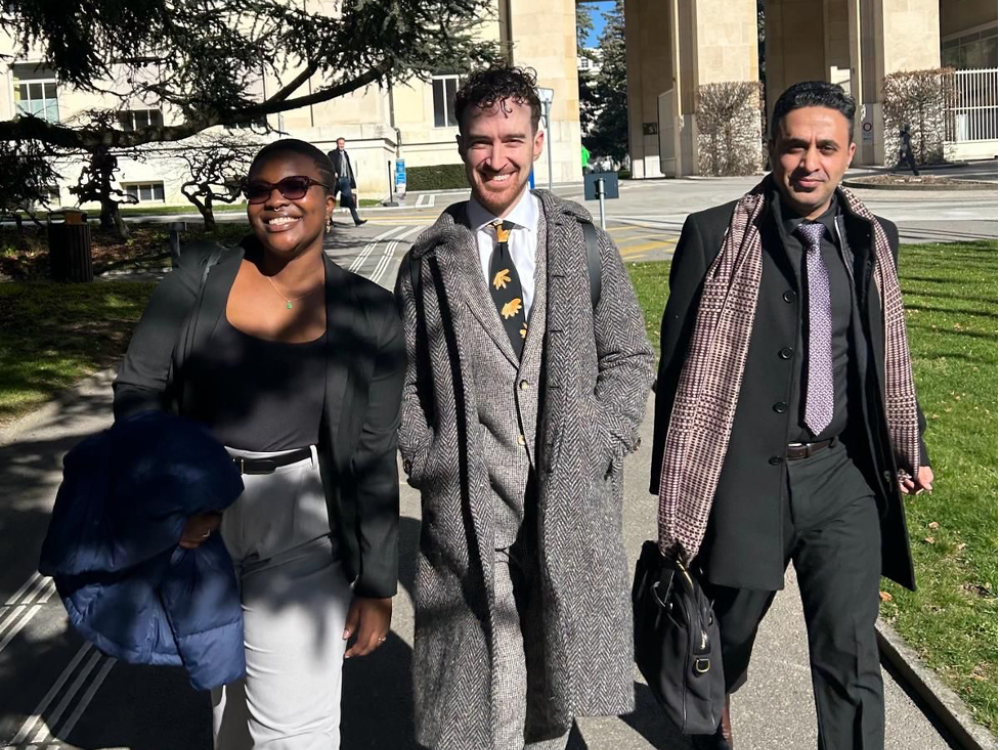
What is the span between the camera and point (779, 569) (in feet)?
11.4

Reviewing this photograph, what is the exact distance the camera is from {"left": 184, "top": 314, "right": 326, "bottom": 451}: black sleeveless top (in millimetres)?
2959

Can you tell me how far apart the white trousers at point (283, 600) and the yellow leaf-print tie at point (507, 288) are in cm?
71

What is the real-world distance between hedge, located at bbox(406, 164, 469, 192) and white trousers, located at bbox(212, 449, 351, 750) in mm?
41639

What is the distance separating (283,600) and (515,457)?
2.50 feet

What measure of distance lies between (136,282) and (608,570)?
15627mm

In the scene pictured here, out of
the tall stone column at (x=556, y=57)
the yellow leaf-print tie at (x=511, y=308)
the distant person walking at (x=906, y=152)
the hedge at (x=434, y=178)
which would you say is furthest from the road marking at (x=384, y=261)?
the hedge at (x=434, y=178)

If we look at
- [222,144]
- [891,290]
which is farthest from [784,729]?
[222,144]

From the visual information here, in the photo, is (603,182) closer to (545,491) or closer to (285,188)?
(545,491)

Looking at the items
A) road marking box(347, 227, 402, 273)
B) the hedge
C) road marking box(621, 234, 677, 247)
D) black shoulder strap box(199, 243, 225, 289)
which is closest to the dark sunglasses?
black shoulder strap box(199, 243, 225, 289)

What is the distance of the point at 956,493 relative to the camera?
6613mm

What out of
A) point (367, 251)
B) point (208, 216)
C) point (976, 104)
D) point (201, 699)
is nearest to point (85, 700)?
point (201, 699)

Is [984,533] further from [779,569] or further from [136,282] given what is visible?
[136,282]

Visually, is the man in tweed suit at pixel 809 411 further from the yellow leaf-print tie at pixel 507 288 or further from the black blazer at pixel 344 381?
the black blazer at pixel 344 381

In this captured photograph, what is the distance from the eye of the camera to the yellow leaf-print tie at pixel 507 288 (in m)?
3.35
